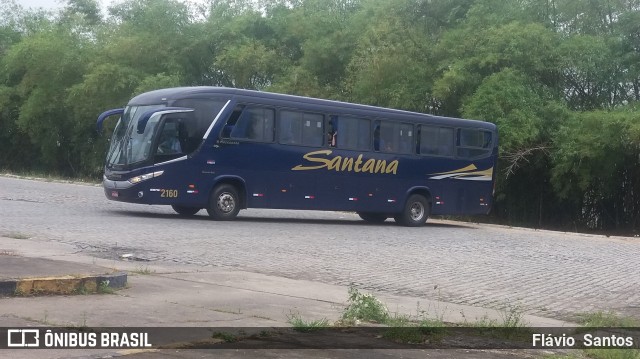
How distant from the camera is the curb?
9578 millimetres

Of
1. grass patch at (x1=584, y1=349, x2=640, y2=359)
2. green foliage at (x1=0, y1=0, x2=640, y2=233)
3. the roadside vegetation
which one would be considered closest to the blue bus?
green foliage at (x1=0, y1=0, x2=640, y2=233)

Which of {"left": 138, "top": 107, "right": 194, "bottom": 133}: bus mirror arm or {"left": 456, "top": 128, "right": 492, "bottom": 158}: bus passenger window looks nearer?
{"left": 138, "top": 107, "right": 194, "bottom": 133}: bus mirror arm

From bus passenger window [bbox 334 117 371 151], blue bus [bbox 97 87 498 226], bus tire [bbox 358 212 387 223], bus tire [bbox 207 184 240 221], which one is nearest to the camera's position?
blue bus [bbox 97 87 498 226]

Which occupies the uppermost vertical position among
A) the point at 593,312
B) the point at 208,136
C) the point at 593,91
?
the point at 593,91

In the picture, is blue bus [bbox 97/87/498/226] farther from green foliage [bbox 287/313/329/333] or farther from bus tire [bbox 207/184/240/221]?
green foliage [bbox 287/313/329/333]

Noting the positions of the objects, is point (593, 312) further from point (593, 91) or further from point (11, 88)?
point (11, 88)

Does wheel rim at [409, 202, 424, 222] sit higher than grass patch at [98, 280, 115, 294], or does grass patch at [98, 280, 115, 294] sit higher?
wheel rim at [409, 202, 424, 222]

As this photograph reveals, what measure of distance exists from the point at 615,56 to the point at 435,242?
55.0ft

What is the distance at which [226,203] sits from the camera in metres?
22.2

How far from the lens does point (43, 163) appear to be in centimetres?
5169

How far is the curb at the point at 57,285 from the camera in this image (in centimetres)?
958

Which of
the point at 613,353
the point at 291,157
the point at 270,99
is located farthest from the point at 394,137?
the point at 613,353

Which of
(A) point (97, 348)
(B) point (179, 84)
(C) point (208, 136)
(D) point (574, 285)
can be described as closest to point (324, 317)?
(A) point (97, 348)

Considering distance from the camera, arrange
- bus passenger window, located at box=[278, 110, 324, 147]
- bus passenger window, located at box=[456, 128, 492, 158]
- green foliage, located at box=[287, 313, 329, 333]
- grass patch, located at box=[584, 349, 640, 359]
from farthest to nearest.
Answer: bus passenger window, located at box=[456, 128, 492, 158], bus passenger window, located at box=[278, 110, 324, 147], green foliage, located at box=[287, 313, 329, 333], grass patch, located at box=[584, 349, 640, 359]
